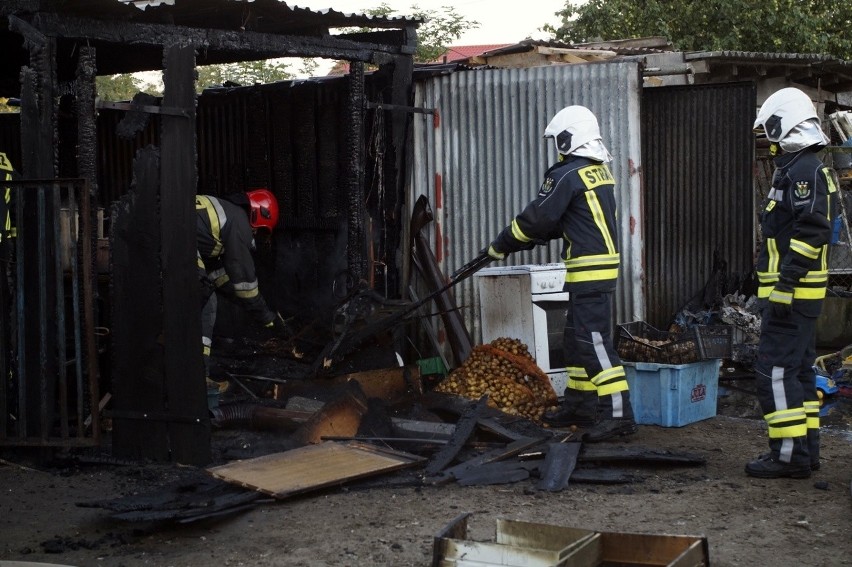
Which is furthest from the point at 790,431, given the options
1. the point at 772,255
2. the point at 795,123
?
the point at 795,123

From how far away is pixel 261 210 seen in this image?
882 centimetres

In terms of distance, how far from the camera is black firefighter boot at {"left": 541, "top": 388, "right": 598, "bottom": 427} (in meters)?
7.64

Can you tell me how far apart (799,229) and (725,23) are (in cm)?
1818

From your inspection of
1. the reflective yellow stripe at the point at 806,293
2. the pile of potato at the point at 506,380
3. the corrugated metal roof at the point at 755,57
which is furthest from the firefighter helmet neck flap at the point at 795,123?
the corrugated metal roof at the point at 755,57

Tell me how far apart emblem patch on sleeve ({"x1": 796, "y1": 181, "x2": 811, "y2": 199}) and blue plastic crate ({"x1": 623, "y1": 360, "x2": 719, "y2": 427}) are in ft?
6.53

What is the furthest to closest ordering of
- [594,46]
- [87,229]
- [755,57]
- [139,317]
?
[594,46]
[755,57]
[139,317]
[87,229]

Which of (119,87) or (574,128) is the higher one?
(119,87)

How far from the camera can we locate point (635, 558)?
Answer: 13.4ft

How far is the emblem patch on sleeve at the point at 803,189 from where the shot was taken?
19.8ft

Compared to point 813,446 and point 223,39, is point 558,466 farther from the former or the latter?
point 223,39

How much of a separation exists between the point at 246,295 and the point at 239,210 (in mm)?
714

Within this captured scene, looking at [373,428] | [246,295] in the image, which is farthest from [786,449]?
[246,295]

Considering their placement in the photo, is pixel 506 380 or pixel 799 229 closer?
pixel 799 229

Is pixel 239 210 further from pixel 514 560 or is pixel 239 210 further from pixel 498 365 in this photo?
pixel 514 560
